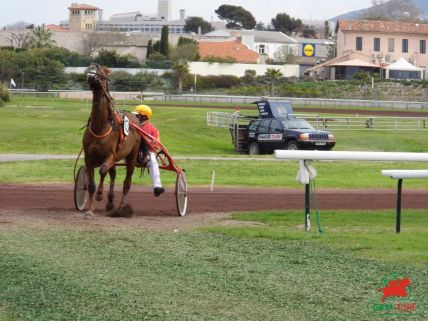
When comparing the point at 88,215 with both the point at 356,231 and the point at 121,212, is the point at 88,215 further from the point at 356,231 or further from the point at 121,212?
the point at 356,231

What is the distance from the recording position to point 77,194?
16672 mm

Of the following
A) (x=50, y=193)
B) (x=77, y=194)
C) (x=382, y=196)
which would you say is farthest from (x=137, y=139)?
(x=382, y=196)

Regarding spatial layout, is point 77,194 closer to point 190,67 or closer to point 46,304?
point 46,304

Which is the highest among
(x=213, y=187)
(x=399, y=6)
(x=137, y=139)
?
(x=399, y=6)

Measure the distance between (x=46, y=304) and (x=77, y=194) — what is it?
7.96 meters

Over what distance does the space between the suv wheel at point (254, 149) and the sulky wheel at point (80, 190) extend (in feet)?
75.4

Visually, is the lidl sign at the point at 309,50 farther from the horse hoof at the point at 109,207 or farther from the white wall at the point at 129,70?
the horse hoof at the point at 109,207

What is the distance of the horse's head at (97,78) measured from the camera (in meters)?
15.5

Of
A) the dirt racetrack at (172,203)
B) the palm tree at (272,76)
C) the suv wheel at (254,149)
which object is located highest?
the palm tree at (272,76)

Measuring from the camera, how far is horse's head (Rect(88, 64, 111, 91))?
1547 cm

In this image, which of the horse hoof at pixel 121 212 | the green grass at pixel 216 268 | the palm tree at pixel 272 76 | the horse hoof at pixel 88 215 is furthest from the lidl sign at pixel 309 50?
the horse hoof at pixel 88 215

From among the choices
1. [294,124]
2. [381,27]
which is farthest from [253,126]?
[381,27]

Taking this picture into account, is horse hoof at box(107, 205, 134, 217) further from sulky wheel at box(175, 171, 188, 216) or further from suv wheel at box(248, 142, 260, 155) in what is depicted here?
suv wheel at box(248, 142, 260, 155)

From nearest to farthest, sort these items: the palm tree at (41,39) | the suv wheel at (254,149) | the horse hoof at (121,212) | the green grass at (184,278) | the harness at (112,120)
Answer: the green grass at (184,278) → the harness at (112,120) → the horse hoof at (121,212) → the suv wheel at (254,149) → the palm tree at (41,39)
